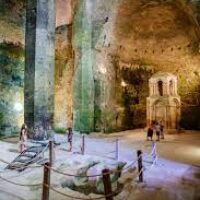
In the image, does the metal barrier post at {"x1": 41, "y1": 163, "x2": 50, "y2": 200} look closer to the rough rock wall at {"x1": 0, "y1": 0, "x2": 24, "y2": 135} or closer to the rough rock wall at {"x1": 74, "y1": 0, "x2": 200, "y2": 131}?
the rough rock wall at {"x1": 0, "y1": 0, "x2": 24, "y2": 135}

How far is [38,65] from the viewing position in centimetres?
1258

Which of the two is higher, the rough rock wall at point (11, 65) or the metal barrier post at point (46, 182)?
the rough rock wall at point (11, 65)

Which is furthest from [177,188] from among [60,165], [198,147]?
[198,147]

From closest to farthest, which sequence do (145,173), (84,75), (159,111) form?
1. (145,173)
2. (84,75)
3. (159,111)

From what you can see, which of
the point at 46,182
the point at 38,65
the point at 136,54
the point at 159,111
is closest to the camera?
the point at 46,182

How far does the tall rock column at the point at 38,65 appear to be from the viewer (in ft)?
41.3

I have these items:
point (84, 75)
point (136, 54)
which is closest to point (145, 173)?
point (84, 75)

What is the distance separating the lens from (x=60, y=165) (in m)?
9.56

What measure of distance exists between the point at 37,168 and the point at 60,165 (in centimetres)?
80

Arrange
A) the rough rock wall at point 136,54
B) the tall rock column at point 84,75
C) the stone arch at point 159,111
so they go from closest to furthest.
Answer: the tall rock column at point 84,75, the rough rock wall at point 136,54, the stone arch at point 159,111

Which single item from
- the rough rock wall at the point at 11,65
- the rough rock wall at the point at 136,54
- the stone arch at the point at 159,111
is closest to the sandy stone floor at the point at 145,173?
the rough rock wall at the point at 11,65

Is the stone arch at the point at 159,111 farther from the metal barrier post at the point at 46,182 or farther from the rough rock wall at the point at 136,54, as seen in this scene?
the metal barrier post at the point at 46,182

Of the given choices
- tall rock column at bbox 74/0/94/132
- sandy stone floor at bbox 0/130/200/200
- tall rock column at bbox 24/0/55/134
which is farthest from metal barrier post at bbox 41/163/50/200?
tall rock column at bbox 74/0/94/132

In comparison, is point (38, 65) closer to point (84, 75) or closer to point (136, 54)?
point (84, 75)
